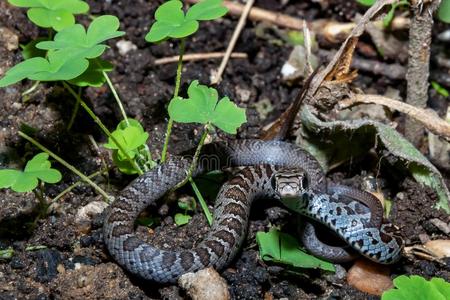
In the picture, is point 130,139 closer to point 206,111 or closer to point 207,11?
point 206,111

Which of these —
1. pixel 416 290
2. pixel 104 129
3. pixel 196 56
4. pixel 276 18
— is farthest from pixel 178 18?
pixel 416 290

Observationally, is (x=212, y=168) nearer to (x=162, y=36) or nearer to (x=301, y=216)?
(x=301, y=216)

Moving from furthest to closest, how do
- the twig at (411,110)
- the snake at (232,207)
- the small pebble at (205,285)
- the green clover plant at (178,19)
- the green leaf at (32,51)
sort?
the green leaf at (32,51) → the twig at (411,110) → the green clover plant at (178,19) → the snake at (232,207) → the small pebble at (205,285)

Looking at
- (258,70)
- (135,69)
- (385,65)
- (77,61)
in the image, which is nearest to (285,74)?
(258,70)

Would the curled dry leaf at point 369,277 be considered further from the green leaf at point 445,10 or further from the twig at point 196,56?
the twig at point 196,56

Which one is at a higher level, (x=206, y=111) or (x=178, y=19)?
(x=178, y=19)

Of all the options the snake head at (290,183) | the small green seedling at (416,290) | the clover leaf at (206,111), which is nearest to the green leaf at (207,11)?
the clover leaf at (206,111)
